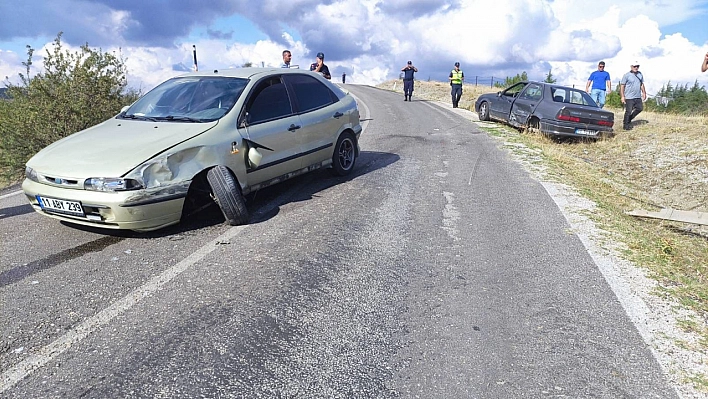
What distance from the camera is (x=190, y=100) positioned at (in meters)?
5.64

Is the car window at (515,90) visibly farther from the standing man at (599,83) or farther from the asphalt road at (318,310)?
the asphalt road at (318,310)

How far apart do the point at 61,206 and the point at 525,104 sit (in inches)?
461

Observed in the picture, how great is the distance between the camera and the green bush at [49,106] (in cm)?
966

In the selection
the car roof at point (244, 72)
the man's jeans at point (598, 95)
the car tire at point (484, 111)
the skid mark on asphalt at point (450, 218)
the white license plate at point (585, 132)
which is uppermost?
the car roof at point (244, 72)

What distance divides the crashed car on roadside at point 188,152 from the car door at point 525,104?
7906 mm

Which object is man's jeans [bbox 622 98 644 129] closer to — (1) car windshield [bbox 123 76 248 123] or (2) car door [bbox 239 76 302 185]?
(2) car door [bbox 239 76 302 185]

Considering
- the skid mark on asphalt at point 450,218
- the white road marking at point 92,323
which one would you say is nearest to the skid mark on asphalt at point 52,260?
the white road marking at point 92,323

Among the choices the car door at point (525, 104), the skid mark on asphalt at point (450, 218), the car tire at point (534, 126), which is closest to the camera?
the skid mark on asphalt at point (450, 218)

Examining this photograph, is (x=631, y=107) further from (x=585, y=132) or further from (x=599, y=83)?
(x=585, y=132)

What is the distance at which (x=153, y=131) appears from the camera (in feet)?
16.2

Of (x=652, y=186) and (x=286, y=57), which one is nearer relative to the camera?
(x=652, y=186)

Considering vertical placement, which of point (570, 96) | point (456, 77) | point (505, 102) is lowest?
point (505, 102)

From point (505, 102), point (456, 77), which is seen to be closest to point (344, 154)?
A: point (505, 102)

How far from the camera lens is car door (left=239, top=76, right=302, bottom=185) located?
17.9 feet
